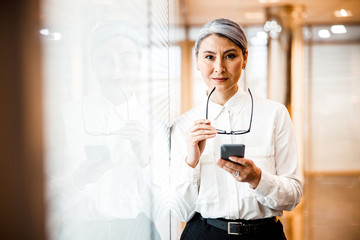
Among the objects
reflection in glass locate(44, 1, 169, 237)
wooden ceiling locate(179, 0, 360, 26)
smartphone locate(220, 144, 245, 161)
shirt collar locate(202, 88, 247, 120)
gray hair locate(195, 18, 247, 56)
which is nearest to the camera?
reflection in glass locate(44, 1, 169, 237)

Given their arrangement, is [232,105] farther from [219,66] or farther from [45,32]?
[45,32]

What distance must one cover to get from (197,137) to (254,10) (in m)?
4.67

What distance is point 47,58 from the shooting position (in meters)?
0.37

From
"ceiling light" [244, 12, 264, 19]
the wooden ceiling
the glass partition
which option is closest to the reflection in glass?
the glass partition

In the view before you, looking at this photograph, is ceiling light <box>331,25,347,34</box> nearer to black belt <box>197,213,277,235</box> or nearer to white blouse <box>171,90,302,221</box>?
white blouse <box>171,90,302,221</box>

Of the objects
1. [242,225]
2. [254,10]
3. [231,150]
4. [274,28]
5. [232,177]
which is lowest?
[242,225]

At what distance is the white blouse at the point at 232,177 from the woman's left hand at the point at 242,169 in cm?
9

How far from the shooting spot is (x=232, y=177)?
1.32 metres

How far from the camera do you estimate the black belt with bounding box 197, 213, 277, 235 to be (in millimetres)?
1274

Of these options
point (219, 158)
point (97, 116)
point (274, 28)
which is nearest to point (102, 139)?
point (97, 116)

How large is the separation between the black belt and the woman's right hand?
0.84 ft

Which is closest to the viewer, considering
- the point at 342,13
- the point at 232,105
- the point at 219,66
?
the point at 219,66

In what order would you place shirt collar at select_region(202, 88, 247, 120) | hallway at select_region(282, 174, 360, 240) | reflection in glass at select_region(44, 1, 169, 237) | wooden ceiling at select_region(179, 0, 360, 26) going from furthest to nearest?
wooden ceiling at select_region(179, 0, 360, 26) < hallway at select_region(282, 174, 360, 240) < shirt collar at select_region(202, 88, 247, 120) < reflection in glass at select_region(44, 1, 169, 237)

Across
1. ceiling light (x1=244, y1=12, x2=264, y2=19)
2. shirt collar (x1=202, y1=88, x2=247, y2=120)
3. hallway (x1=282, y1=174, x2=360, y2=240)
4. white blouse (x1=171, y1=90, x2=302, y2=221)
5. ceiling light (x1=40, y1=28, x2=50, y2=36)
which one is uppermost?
ceiling light (x1=244, y1=12, x2=264, y2=19)
